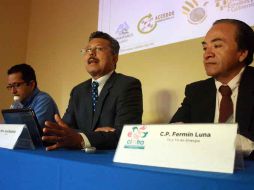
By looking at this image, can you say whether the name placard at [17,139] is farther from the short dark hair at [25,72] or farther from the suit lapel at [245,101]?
the short dark hair at [25,72]

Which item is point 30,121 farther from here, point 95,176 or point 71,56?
point 71,56

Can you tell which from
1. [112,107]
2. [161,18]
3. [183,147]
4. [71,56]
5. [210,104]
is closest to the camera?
[183,147]

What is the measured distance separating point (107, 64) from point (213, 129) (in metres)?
1.09

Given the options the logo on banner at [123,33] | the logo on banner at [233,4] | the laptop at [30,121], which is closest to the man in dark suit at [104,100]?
the laptop at [30,121]

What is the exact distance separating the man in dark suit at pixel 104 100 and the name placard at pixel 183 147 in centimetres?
37

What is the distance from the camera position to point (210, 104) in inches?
49.6

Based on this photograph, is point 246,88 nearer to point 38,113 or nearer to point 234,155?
point 234,155

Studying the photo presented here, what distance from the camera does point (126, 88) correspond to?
4.91 ft

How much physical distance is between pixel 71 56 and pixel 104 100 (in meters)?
1.50

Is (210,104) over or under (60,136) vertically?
over

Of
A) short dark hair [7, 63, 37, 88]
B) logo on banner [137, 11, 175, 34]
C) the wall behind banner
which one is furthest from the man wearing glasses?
logo on banner [137, 11, 175, 34]

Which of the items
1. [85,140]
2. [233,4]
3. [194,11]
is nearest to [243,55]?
[233,4]

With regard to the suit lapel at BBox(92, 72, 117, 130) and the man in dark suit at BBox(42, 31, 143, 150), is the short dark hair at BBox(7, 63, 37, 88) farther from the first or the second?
the suit lapel at BBox(92, 72, 117, 130)

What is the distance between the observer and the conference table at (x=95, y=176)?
53 cm
